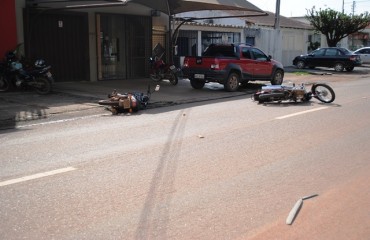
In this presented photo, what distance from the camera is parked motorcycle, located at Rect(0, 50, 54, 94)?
14188 millimetres

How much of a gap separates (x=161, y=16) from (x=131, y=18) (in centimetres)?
184

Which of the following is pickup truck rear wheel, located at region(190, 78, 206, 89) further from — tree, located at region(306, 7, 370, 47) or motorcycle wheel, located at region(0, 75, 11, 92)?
tree, located at region(306, 7, 370, 47)

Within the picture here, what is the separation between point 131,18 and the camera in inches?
799

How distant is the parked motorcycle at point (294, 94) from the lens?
12828 millimetres

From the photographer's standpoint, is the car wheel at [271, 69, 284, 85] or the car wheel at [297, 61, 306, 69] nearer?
the car wheel at [271, 69, 284, 85]

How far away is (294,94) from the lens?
506 inches

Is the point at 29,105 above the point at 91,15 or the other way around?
the other way around

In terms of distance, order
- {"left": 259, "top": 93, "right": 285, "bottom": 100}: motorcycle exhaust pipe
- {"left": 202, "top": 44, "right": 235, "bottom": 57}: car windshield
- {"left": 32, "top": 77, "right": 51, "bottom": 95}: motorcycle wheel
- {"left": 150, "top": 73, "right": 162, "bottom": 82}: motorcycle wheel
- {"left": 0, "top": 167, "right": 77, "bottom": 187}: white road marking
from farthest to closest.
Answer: {"left": 150, "top": 73, "right": 162, "bottom": 82}: motorcycle wheel
{"left": 202, "top": 44, "right": 235, "bottom": 57}: car windshield
{"left": 32, "top": 77, "right": 51, "bottom": 95}: motorcycle wheel
{"left": 259, "top": 93, "right": 285, "bottom": 100}: motorcycle exhaust pipe
{"left": 0, "top": 167, "right": 77, "bottom": 187}: white road marking

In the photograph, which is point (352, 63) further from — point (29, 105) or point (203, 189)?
point (203, 189)

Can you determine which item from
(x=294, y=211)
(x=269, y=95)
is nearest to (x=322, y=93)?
(x=269, y=95)

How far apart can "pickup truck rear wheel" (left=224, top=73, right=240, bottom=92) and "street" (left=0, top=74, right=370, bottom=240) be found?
658 centimetres

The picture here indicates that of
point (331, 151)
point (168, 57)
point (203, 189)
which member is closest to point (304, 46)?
point (168, 57)

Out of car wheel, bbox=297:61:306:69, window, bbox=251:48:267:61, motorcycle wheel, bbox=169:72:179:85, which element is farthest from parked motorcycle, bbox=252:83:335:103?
car wheel, bbox=297:61:306:69

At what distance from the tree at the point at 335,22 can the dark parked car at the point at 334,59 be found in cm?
820
